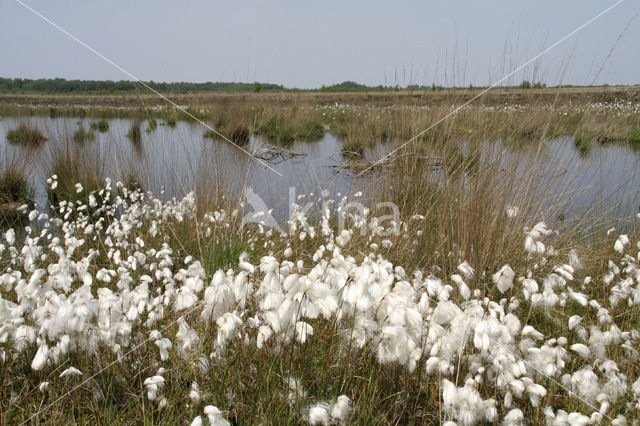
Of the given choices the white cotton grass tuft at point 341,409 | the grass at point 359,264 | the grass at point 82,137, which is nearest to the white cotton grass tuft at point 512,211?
the grass at point 359,264

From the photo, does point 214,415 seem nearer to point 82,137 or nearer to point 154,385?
point 154,385

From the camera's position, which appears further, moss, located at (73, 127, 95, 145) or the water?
moss, located at (73, 127, 95, 145)

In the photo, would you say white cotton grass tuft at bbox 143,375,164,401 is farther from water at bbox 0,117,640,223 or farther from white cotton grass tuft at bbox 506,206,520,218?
water at bbox 0,117,640,223

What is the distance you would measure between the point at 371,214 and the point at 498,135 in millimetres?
1518

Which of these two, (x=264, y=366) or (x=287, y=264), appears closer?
(x=264, y=366)

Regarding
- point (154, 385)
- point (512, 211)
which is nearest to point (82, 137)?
point (512, 211)

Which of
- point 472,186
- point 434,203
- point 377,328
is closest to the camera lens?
point 377,328

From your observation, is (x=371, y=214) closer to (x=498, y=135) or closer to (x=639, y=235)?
(x=498, y=135)

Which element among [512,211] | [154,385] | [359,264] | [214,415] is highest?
[512,211]

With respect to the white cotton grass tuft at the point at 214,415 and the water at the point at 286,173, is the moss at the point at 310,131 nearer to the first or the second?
the water at the point at 286,173

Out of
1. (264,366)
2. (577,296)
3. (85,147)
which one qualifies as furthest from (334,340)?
(85,147)

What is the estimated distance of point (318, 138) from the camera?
16.5 metres

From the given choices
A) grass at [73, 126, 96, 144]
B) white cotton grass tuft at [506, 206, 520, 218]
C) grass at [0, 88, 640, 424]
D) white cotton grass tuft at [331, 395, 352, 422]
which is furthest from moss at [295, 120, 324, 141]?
white cotton grass tuft at [331, 395, 352, 422]

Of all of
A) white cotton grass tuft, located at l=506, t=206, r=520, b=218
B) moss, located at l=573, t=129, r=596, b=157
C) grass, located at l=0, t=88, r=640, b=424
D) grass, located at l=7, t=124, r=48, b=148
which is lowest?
grass, located at l=0, t=88, r=640, b=424
